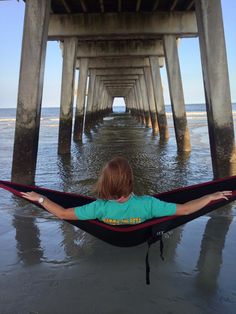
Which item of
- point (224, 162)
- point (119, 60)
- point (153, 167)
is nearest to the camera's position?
point (224, 162)

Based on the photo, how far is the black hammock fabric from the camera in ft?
10.7

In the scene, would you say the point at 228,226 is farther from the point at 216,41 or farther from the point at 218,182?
the point at 216,41

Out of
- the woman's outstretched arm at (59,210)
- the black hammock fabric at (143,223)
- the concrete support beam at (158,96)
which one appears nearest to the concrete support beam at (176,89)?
the concrete support beam at (158,96)

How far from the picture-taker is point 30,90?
787 cm

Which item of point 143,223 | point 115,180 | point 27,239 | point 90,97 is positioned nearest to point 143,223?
point 143,223

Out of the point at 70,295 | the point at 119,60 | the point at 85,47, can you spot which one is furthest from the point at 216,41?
the point at 119,60

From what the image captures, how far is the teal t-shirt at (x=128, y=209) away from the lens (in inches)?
123

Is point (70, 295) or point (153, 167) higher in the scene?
point (70, 295)

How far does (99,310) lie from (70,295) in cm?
34

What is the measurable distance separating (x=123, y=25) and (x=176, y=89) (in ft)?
9.82

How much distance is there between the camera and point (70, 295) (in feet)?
10.2

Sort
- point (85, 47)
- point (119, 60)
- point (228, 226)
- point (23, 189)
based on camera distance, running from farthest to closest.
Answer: point (119, 60) → point (85, 47) → point (228, 226) → point (23, 189)

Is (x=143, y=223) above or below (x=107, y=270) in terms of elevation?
above

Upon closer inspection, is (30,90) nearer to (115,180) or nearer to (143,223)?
(143,223)
